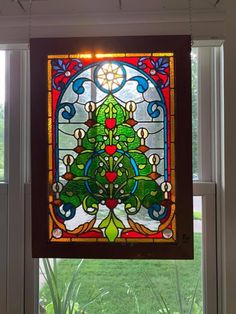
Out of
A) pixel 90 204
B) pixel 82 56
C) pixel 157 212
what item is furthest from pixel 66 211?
pixel 82 56

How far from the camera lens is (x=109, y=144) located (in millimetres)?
1181

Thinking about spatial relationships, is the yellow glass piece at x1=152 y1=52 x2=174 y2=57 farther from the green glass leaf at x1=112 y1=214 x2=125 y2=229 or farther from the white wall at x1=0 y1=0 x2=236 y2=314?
the green glass leaf at x1=112 y1=214 x2=125 y2=229

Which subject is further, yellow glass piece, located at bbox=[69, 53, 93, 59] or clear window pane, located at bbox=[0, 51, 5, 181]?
clear window pane, located at bbox=[0, 51, 5, 181]

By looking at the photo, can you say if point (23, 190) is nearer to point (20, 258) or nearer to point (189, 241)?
point (20, 258)

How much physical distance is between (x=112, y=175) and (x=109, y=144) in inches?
4.2

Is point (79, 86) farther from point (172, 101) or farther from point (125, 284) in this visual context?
point (125, 284)

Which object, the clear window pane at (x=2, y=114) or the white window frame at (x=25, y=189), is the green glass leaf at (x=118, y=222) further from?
the clear window pane at (x=2, y=114)

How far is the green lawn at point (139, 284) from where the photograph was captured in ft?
4.15

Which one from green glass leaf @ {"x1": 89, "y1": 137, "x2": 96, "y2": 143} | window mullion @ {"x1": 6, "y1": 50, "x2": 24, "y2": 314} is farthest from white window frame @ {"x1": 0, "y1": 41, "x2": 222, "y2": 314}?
green glass leaf @ {"x1": 89, "y1": 137, "x2": 96, "y2": 143}

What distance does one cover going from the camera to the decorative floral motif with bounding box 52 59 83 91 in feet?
3.93

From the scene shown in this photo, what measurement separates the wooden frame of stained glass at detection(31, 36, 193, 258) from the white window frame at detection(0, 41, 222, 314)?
10 centimetres

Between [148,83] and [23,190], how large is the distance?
1.94ft

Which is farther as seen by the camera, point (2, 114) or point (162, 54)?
point (2, 114)

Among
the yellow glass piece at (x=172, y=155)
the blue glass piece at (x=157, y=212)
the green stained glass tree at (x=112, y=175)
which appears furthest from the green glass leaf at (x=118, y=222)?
the yellow glass piece at (x=172, y=155)
